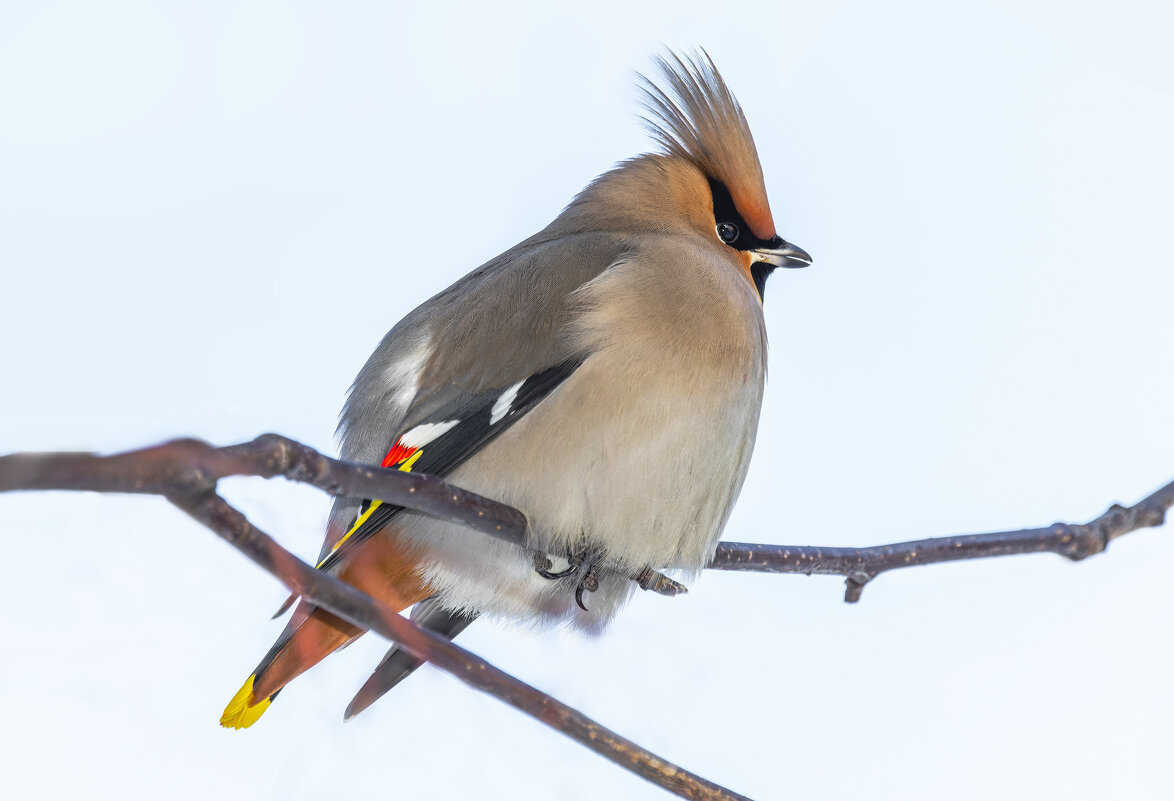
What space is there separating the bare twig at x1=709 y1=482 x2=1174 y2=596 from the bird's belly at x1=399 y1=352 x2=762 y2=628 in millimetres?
164

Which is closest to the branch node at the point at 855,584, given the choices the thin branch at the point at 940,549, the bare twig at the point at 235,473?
the thin branch at the point at 940,549

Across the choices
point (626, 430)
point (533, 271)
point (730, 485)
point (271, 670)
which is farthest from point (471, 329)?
point (271, 670)

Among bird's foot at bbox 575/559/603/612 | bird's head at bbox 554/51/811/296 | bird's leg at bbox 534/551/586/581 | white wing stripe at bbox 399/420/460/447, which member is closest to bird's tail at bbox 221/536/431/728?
white wing stripe at bbox 399/420/460/447

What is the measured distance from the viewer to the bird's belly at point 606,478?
274cm

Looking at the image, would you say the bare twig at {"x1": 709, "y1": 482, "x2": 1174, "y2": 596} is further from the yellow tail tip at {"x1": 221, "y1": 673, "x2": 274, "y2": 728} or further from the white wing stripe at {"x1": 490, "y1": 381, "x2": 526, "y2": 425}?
the yellow tail tip at {"x1": 221, "y1": 673, "x2": 274, "y2": 728}

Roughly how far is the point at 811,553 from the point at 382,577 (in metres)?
0.96

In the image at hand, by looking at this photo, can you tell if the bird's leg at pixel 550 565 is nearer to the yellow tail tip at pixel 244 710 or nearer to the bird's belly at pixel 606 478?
the bird's belly at pixel 606 478

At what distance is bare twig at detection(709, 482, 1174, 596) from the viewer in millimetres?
2180

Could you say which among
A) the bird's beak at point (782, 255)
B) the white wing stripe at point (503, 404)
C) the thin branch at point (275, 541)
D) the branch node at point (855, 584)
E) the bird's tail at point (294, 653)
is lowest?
the bird's tail at point (294, 653)

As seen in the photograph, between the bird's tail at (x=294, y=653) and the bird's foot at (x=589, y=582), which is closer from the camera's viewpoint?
the bird's tail at (x=294, y=653)

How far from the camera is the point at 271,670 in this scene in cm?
270

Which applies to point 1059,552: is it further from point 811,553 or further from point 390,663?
point 390,663

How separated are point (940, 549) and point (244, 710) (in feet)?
4.90

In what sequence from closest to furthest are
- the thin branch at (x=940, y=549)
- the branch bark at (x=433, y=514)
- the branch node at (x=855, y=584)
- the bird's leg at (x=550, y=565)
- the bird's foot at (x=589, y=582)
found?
1. the branch bark at (x=433, y=514)
2. the thin branch at (x=940, y=549)
3. the branch node at (x=855, y=584)
4. the bird's leg at (x=550, y=565)
5. the bird's foot at (x=589, y=582)
